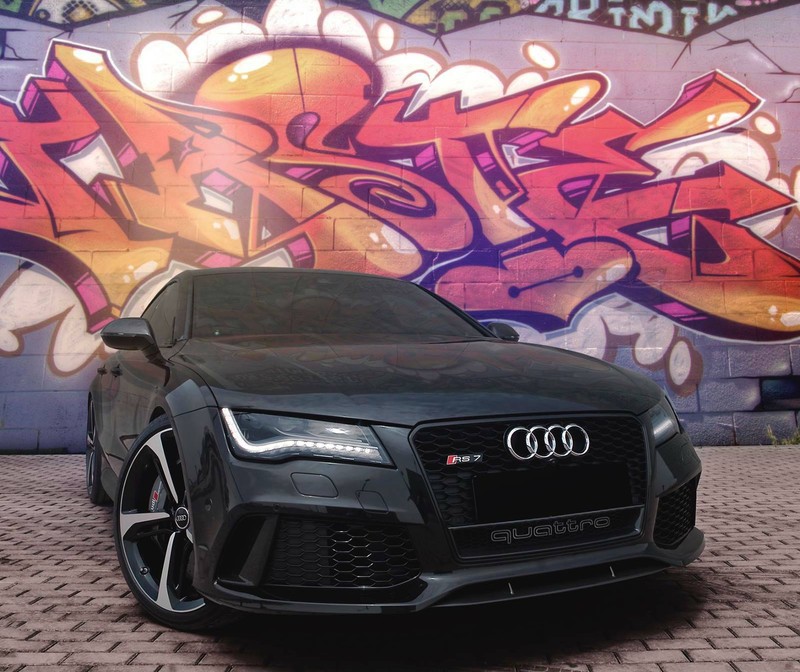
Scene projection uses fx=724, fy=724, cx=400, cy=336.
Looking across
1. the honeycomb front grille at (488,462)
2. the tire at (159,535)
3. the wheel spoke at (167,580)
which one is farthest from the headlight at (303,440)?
the wheel spoke at (167,580)

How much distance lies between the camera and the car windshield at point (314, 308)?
320 cm

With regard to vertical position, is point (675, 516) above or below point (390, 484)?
below

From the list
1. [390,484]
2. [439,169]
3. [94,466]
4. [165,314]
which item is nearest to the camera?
[390,484]

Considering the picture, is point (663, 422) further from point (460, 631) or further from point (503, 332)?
point (503, 332)

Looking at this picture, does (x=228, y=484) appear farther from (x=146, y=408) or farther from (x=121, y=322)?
(x=121, y=322)

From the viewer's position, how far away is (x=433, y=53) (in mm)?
7801

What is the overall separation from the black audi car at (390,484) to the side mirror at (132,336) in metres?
0.37

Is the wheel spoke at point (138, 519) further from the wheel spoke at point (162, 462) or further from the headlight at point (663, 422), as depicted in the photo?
the headlight at point (663, 422)

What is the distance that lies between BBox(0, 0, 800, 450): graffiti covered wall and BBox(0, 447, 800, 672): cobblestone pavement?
4.37 metres

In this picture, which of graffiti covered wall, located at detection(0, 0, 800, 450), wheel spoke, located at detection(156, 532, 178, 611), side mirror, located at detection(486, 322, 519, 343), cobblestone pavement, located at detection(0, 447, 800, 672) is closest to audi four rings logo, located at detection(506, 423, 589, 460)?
cobblestone pavement, located at detection(0, 447, 800, 672)

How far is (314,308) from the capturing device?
340 centimetres

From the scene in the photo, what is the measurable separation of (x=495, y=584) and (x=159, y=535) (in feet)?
3.89

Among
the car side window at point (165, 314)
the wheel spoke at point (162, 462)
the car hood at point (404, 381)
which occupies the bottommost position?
the wheel spoke at point (162, 462)

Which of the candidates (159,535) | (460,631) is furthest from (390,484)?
(159,535)
